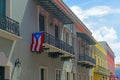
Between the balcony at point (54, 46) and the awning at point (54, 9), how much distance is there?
1.56 m

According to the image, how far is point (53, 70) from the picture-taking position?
2184 centimetres

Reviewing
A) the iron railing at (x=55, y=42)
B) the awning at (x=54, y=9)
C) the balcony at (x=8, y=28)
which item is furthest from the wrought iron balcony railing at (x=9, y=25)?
the awning at (x=54, y=9)

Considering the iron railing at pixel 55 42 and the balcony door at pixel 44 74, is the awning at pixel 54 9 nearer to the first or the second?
the iron railing at pixel 55 42

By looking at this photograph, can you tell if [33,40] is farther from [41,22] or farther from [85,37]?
[85,37]

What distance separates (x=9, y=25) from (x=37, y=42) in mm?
3425

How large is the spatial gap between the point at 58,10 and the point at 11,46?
6025 mm

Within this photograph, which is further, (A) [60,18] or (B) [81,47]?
(B) [81,47]

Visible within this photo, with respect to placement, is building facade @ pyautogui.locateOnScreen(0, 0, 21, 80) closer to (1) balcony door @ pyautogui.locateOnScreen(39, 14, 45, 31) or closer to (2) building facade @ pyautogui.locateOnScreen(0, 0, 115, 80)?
(2) building facade @ pyautogui.locateOnScreen(0, 0, 115, 80)

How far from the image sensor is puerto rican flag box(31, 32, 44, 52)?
1750 cm

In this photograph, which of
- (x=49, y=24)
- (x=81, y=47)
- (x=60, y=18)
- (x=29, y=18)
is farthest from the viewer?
(x=81, y=47)

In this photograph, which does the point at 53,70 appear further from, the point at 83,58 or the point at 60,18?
the point at 83,58

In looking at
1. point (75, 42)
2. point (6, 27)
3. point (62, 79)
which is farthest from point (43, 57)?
point (75, 42)

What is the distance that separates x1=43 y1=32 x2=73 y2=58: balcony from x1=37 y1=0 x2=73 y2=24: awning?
1560 mm

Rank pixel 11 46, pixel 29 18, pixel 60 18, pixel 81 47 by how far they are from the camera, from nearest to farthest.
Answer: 1. pixel 11 46
2. pixel 29 18
3. pixel 60 18
4. pixel 81 47
